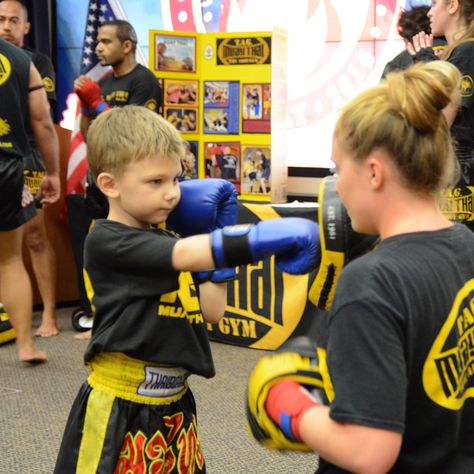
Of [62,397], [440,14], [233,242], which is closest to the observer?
[233,242]

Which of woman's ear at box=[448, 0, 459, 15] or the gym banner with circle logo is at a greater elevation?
woman's ear at box=[448, 0, 459, 15]


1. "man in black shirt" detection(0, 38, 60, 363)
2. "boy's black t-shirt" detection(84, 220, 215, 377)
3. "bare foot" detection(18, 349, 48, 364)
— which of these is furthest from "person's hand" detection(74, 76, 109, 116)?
"boy's black t-shirt" detection(84, 220, 215, 377)

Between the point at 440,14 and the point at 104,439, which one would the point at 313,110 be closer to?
the point at 440,14

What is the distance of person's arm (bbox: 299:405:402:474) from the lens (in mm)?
877

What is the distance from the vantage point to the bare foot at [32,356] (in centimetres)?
319

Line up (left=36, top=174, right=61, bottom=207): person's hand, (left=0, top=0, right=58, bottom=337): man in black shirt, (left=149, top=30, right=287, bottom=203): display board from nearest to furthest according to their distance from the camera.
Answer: (left=36, top=174, right=61, bottom=207): person's hand
(left=0, top=0, right=58, bottom=337): man in black shirt
(left=149, top=30, right=287, bottom=203): display board

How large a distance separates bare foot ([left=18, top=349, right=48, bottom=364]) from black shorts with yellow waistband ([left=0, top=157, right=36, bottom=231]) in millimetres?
535

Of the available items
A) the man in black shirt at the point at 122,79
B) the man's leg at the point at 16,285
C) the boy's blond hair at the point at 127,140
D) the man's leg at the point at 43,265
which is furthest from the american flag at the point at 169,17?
the boy's blond hair at the point at 127,140

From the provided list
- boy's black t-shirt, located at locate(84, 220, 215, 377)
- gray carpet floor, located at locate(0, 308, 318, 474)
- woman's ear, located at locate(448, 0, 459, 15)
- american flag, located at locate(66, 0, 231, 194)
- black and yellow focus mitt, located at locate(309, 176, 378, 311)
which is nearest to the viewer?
black and yellow focus mitt, located at locate(309, 176, 378, 311)

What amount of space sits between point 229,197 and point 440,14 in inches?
53.9

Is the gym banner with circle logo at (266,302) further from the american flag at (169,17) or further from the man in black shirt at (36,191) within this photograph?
the american flag at (169,17)

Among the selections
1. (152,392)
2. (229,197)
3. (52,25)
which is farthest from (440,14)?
(52,25)

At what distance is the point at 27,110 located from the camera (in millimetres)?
3162

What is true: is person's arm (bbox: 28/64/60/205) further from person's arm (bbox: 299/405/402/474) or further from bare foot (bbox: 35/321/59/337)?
person's arm (bbox: 299/405/402/474)
